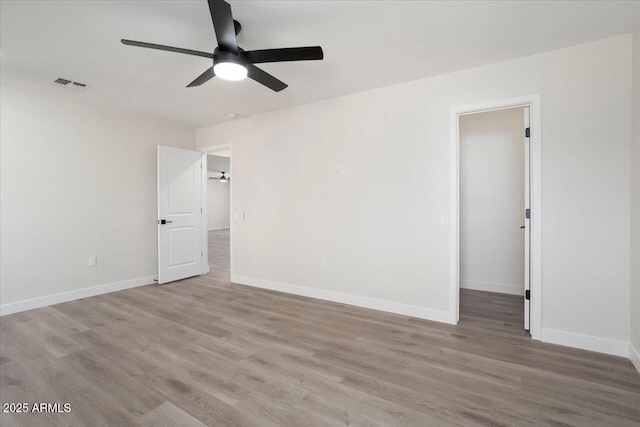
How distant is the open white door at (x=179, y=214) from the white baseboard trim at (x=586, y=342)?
491 cm

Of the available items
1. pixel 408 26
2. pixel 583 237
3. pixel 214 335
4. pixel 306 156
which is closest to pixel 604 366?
pixel 583 237

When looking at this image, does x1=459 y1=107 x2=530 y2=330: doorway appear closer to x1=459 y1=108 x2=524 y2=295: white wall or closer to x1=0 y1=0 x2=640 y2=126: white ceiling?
x1=459 y1=108 x2=524 y2=295: white wall

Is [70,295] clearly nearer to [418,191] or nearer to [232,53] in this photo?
[232,53]

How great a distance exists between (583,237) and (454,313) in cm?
133

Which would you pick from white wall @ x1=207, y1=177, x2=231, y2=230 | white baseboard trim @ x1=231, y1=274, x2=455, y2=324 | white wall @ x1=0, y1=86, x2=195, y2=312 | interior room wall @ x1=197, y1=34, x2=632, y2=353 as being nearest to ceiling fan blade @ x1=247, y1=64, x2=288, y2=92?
interior room wall @ x1=197, y1=34, x2=632, y2=353

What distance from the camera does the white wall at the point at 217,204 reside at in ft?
43.8

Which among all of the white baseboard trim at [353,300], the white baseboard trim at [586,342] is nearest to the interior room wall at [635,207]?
the white baseboard trim at [586,342]

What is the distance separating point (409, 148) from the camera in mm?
3387

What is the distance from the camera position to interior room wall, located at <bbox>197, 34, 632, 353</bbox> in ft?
8.29

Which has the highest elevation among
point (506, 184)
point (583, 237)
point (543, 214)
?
point (506, 184)

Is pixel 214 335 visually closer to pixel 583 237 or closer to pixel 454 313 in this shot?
pixel 454 313

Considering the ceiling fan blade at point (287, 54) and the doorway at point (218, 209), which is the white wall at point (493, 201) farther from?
the doorway at point (218, 209)

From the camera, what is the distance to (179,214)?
503 cm

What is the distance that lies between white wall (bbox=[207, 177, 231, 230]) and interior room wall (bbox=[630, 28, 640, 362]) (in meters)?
12.6
